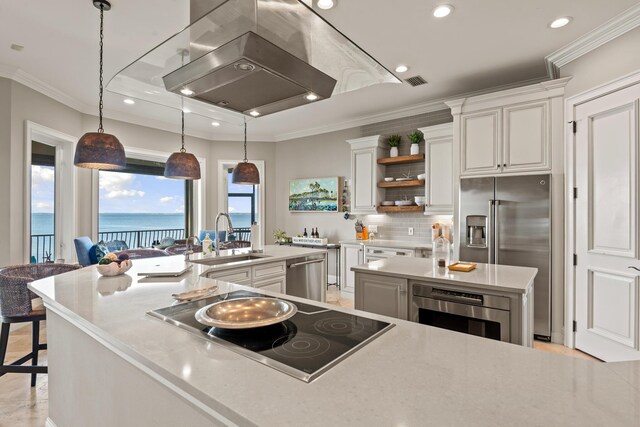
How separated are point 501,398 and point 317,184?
5377 mm

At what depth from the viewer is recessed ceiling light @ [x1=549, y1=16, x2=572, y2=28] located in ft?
8.60

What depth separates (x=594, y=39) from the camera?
2869mm

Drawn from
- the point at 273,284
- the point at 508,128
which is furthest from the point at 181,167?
the point at 508,128

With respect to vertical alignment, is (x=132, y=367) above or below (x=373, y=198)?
below

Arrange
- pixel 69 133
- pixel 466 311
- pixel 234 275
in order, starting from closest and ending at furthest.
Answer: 1. pixel 466 311
2. pixel 234 275
3. pixel 69 133

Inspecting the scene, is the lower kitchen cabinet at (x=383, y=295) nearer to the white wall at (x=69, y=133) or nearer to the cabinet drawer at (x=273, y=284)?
the cabinet drawer at (x=273, y=284)

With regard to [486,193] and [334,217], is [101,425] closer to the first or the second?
[486,193]

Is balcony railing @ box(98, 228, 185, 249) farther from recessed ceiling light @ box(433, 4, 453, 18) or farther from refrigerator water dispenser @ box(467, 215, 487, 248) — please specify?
recessed ceiling light @ box(433, 4, 453, 18)

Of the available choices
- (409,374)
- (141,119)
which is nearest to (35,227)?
(141,119)

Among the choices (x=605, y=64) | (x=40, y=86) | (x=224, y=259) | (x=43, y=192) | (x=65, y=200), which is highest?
(x=40, y=86)

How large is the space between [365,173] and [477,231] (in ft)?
6.49

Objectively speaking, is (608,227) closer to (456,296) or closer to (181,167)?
(456,296)

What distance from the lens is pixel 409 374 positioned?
85 cm

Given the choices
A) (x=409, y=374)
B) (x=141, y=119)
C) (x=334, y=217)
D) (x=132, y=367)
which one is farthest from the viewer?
(x=334, y=217)
